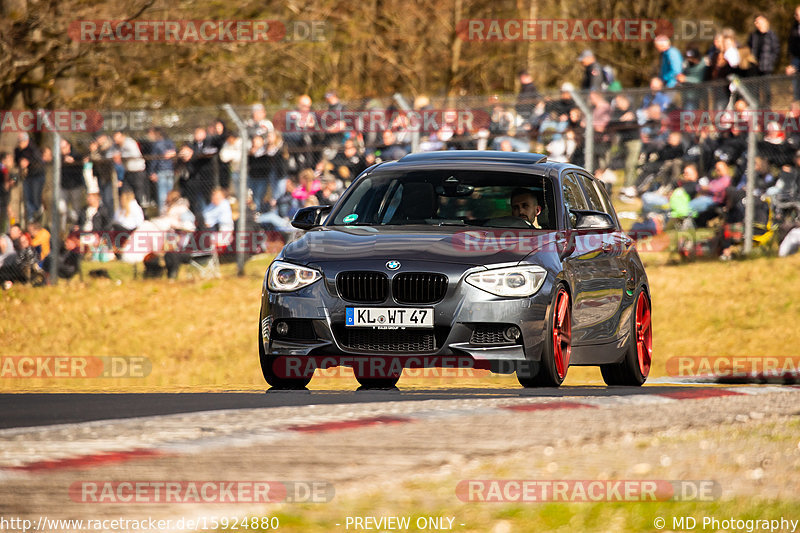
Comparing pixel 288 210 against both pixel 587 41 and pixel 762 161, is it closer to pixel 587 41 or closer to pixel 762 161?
pixel 762 161

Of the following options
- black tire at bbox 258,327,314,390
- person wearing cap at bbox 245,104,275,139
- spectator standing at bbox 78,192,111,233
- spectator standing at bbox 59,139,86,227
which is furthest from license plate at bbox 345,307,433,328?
spectator standing at bbox 59,139,86,227

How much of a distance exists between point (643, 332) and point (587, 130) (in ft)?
25.3

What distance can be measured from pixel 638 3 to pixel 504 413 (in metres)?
32.4

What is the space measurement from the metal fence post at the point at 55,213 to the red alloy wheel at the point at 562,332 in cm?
1259

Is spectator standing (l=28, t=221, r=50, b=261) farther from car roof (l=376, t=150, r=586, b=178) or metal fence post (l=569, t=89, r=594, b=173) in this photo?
car roof (l=376, t=150, r=586, b=178)

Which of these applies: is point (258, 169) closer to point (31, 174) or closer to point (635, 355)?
point (31, 174)

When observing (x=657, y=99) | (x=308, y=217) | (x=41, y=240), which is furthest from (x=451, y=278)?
(x=41, y=240)

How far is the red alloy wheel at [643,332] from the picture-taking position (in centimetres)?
1152

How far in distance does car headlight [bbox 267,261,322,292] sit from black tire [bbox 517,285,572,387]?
155cm

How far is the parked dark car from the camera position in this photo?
9.26 m

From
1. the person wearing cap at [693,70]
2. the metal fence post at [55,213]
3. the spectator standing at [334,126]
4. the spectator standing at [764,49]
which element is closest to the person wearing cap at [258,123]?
the spectator standing at [334,126]

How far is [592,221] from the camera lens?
1022cm

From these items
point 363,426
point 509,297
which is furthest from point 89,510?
point 509,297

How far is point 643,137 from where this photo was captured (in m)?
18.9
